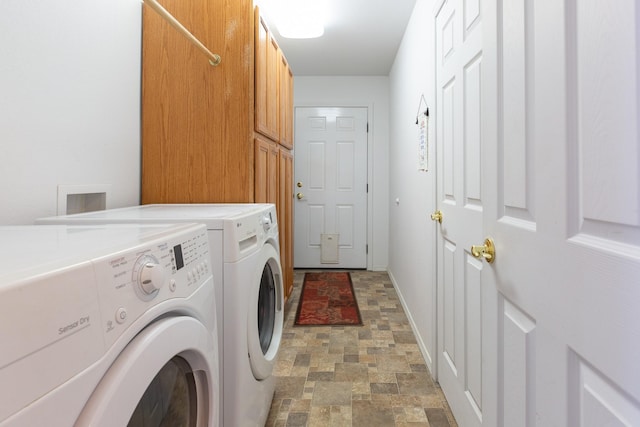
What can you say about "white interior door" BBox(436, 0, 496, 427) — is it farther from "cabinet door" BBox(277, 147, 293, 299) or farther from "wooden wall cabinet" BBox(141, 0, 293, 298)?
"cabinet door" BBox(277, 147, 293, 299)

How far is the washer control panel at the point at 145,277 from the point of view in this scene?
48 cm

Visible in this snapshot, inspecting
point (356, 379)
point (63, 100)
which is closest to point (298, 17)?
point (63, 100)

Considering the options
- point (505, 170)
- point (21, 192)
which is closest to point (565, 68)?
point (505, 170)

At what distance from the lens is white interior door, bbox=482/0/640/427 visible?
1.53ft

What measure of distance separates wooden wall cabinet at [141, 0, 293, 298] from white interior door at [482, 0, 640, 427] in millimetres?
1249

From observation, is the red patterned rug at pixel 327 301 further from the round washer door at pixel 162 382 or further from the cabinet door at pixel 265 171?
the round washer door at pixel 162 382

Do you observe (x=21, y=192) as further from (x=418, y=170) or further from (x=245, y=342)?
(x=418, y=170)

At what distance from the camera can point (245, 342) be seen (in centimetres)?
112

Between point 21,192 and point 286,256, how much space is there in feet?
6.00

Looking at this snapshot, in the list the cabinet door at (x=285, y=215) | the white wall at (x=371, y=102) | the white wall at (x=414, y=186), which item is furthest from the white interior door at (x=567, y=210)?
the white wall at (x=371, y=102)

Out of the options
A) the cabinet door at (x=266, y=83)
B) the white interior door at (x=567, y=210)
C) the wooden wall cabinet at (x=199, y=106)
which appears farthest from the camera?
the cabinet door at (x=266, y=83)

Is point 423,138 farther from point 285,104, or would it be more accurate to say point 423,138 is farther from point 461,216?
point 285,104

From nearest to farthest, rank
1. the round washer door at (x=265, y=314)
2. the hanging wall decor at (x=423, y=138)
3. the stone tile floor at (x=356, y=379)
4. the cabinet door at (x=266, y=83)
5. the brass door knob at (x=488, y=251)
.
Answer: the brass door knob at (x=488, y=251)
the round washer door at (x=265, y=314)
the stone tile floor at (x=356, y=379)
the cabinet door at (x=266, y=83)
the hanging wall decor at (x=423, y=138)

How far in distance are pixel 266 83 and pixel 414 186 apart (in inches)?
47.3
